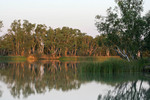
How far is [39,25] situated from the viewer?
7006 centimetres

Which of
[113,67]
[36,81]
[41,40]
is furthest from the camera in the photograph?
[41,40]

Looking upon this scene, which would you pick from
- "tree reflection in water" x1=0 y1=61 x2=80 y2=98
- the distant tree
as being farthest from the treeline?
"tree reflection in water" x1=0 y1=61 x2=80 y2=98

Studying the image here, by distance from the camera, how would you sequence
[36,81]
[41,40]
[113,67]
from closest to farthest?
[36,81]
[113,67]
[41,40]

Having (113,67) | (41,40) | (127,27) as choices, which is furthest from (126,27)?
(41,40)

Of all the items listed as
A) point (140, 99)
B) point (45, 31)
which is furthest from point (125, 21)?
point (45, 31)

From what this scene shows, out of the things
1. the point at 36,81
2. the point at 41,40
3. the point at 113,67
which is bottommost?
the point at 36,81

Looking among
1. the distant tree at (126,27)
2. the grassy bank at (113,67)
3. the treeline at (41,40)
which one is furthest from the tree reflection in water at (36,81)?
the treeline at (41,40)

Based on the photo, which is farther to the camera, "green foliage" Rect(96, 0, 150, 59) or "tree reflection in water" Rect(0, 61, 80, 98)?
"green foliage" Rect(96, 0, 150, 59)

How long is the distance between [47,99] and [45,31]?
62.3 meters

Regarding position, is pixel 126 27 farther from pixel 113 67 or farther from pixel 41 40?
pixel 41 40

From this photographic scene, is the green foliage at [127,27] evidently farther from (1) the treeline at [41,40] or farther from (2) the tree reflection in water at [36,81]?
(1) the treeline at [41,40]

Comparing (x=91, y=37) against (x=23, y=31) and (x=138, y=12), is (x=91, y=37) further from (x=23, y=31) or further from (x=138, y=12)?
(x=138, y=12)

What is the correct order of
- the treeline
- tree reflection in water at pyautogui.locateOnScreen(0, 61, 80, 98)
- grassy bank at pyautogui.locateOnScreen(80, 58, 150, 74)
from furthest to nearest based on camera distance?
the treeline → grassy bank at pyautogui.locateOnScreen(80, 58, 150, 74) → tree reflection in water at pyautogui.locateOnScreen(0, 61, 80, 98)

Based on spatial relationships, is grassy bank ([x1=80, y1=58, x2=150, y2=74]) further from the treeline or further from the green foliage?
the treeline
